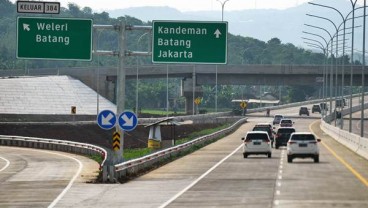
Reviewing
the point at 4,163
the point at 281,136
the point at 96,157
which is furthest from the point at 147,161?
the point at 281,136

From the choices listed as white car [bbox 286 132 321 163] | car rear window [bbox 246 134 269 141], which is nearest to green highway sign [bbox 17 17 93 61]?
white car [bbox 286 132 321 163]

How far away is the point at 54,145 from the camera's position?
83750 millimetres

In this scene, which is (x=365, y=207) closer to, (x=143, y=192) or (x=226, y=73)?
(x=143, y=192)

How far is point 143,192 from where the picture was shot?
109ft

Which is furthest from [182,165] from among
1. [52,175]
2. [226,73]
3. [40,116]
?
[226,73]

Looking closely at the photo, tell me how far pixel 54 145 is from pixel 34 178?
131 feet

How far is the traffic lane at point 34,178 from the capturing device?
31083mm

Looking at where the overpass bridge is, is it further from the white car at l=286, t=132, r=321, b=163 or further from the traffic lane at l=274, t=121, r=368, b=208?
the white car at l=286, t=132, r=321, b=163

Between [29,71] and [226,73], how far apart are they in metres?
39.1

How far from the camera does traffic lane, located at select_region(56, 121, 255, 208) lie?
29.3 meters

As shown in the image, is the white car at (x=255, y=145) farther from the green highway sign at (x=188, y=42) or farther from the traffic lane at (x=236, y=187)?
the green highway sign at (x=188, y=42)

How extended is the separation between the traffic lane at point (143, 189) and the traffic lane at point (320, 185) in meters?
3.54

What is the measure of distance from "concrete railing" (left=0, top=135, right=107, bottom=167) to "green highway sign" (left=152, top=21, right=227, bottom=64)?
771 inches

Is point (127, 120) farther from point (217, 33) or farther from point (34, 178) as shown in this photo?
point (217, 33)
